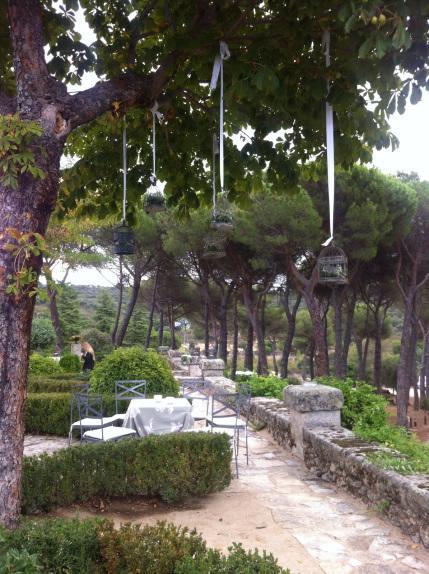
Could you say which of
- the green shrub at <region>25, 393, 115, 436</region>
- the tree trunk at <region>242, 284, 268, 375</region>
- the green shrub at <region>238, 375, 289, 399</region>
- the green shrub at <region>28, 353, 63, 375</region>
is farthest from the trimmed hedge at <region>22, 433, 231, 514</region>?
the tree trunk at <region>242, 284, 268, 375</region>

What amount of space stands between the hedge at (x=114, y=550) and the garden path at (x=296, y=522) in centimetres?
112

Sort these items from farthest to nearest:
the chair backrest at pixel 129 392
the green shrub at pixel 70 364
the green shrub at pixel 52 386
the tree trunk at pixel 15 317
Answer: the green shrub at pixel 70 364 → the green shrub at pixel 52 386 → the chair backrest at pixel 129 392 → the tree trunk at pixel 15 317

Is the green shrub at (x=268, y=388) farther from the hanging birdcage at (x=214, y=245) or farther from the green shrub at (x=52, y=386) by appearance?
the hanging birdcage at (x=214, y=245)

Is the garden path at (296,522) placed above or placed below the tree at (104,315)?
below

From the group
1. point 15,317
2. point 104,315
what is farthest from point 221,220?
point 104,315

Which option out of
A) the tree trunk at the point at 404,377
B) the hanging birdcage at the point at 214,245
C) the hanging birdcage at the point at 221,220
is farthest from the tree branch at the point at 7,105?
the tree trunk at the point at 404,377

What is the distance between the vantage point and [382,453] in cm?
443

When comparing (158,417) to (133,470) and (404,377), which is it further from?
(404,377)

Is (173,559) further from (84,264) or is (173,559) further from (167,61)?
(84,264)

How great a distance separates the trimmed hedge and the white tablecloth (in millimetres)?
1366

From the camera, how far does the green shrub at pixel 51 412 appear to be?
24.7 ft

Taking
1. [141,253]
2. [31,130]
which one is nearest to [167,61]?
[31,130]

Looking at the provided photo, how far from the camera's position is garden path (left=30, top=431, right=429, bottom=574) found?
3.33 metres

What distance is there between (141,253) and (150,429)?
17.3 meters
